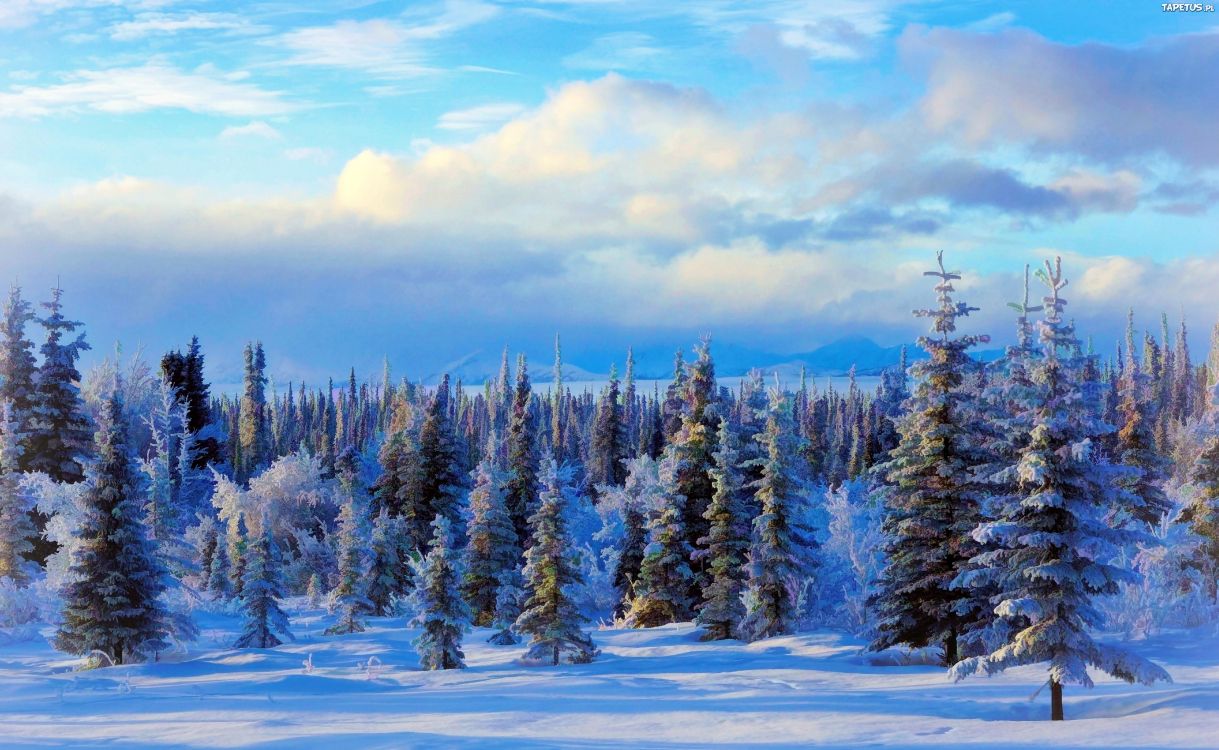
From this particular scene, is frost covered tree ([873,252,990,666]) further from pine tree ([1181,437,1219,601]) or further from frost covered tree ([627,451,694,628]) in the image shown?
pine tree ([1181,437,1219,601])

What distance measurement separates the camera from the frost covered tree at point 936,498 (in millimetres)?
24906

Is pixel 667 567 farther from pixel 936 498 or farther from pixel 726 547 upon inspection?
pixel 936 498

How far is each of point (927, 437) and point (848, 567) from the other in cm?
1263

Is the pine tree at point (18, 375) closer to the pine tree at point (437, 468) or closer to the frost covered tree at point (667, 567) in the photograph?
the pine tree at point (437, 468)

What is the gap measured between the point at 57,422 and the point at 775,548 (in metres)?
38.7

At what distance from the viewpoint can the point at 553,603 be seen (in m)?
28.8

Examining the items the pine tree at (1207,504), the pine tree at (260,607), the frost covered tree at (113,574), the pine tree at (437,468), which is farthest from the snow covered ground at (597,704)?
the pine tree at (437,468)

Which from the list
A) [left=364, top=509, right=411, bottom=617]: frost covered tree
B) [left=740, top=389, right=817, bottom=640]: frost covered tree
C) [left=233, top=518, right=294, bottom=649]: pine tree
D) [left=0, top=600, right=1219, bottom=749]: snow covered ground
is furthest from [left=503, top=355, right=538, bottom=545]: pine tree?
[left=0, top=600, right=1219, bottom=749]: snow covered ground

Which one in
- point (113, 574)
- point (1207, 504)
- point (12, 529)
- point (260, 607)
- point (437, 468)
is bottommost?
point (260, 607)

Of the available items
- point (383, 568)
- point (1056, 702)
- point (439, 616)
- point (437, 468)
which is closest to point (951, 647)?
point (1056, 702)

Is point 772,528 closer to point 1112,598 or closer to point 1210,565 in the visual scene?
point 1112,598

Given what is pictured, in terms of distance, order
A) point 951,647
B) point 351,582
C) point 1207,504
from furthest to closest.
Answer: point 351,582 → point 1207,504 → point 951,647

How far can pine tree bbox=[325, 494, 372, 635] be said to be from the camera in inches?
1423

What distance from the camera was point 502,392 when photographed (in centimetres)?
18775
